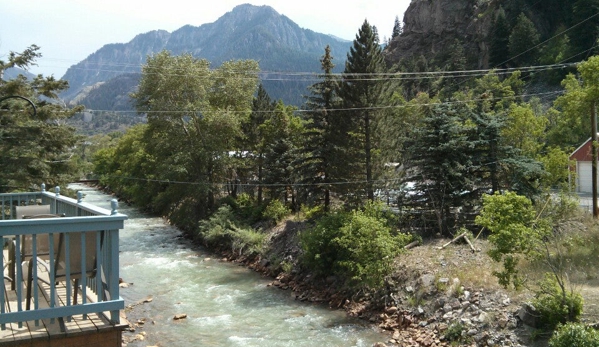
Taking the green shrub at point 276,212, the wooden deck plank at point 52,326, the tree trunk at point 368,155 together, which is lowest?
the green shrub at point 276,212

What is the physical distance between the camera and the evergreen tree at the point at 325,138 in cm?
2297

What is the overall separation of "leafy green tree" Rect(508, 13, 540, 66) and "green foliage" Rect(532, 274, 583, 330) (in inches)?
2212

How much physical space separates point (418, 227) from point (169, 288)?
10.5 meters

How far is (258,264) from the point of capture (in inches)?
888

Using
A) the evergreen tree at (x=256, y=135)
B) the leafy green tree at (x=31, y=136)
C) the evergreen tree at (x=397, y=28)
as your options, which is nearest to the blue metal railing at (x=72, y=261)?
the leafy green tree at (x=31, y=136)

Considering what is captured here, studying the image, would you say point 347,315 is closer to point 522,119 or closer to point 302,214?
point 302,214

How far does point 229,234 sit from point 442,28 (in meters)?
76.1

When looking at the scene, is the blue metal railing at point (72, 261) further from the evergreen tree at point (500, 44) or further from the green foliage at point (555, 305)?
the evergreen tree at point (500, 44)

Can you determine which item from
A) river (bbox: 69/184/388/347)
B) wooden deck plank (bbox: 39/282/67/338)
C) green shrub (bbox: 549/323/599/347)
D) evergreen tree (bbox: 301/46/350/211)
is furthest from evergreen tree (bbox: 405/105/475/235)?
wooden deck plank (bbox: 39/282/67/338)

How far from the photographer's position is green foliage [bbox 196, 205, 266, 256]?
78.8 feet

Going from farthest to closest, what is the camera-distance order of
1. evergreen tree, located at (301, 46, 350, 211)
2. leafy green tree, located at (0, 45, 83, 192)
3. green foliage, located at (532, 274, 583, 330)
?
evergreen tree, located at (301, 46, 350, 211) → leafy green tree, located at (0, 45, 83, 192) → green foliage, located at (532, 274, 583, 330)

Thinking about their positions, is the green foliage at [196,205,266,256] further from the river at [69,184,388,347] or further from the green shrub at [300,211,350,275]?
the green shrub at [300,211,350,275]

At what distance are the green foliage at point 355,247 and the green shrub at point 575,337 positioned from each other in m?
6.36

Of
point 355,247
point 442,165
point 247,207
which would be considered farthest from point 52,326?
point 247,207
